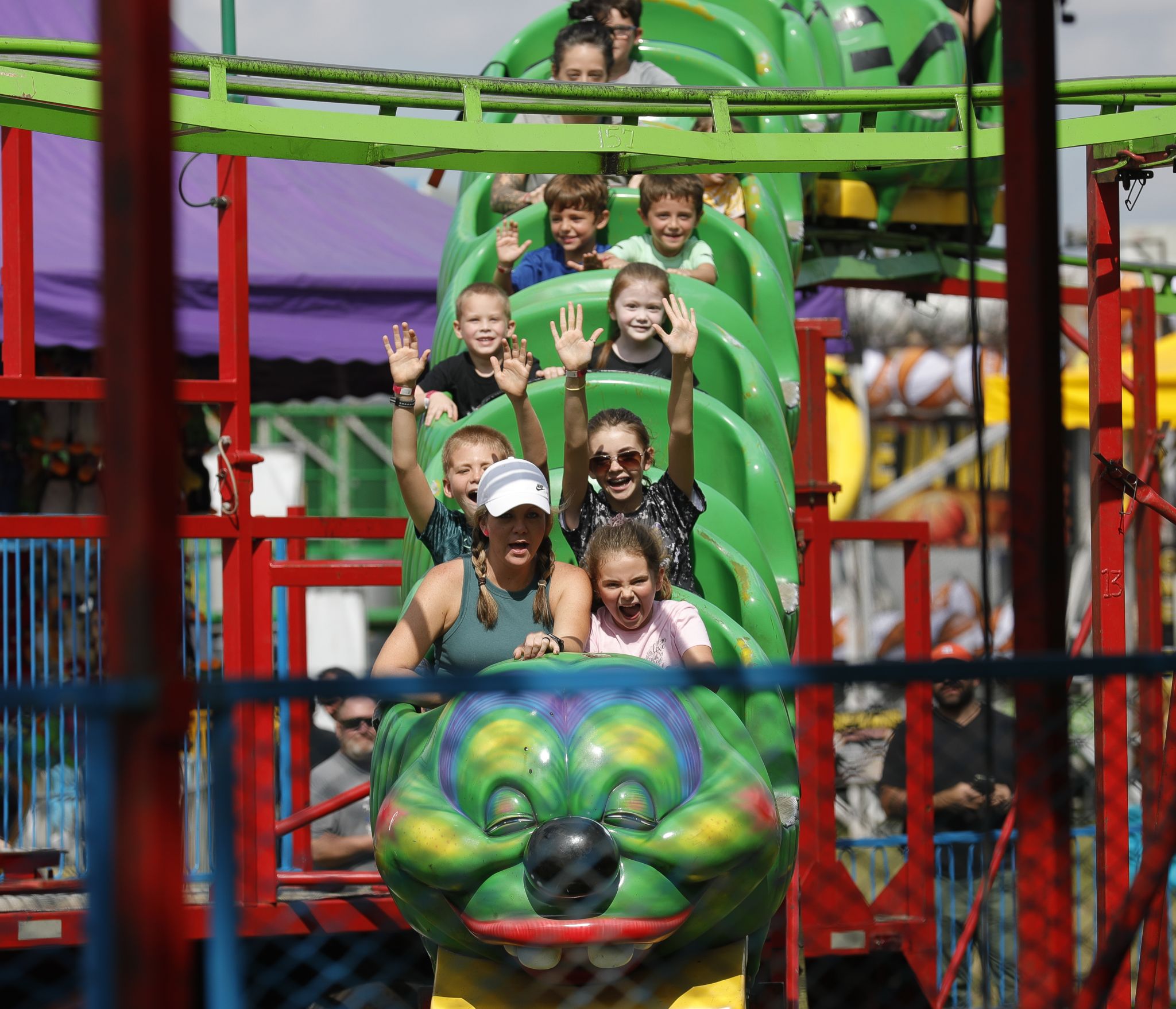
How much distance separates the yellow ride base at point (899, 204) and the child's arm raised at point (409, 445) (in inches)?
150

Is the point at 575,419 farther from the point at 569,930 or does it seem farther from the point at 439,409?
the point at 569,930

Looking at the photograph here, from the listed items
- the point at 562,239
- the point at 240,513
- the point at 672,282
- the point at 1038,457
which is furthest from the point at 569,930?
the point at 562,239

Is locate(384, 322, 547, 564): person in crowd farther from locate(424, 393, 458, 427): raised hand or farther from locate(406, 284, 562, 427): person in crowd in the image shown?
locate(424, 393, 458, 427): raised hand

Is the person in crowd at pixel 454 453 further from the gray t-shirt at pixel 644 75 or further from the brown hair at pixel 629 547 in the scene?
the gray t-shirt at pixel 644 75

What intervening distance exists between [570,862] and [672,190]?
9.49ft

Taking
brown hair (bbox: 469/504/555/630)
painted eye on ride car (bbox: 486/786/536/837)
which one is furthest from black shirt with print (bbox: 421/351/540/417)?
painted eye on ride car (bbox: 486/786/536/837)

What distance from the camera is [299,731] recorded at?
5.03 meters

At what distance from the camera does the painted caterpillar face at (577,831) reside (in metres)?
2.35

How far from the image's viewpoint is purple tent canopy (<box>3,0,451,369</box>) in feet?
19.9

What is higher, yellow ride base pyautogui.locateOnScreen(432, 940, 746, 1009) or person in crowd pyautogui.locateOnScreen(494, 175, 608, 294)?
person in crowd pyautogui.locateOnScreen(494, 175, 608, 294)

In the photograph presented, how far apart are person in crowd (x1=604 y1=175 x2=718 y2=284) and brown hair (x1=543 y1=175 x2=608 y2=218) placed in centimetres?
16

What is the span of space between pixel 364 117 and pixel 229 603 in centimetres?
181

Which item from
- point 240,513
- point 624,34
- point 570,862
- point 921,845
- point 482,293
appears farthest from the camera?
point 624,34

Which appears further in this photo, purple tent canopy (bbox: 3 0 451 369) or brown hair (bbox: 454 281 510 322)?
purple tent canopy (bbox: 3 0 451 369)
